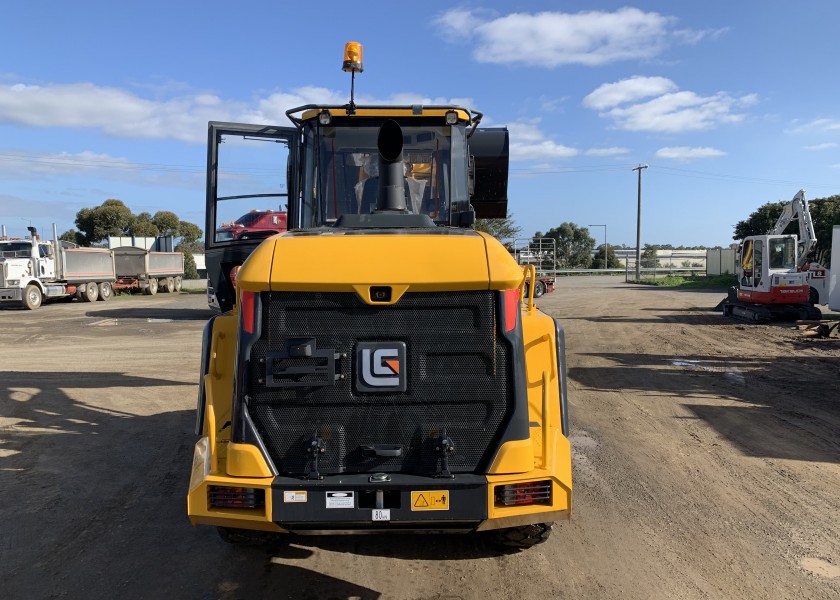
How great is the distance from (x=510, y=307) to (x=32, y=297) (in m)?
26.1

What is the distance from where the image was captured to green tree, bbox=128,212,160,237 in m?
51.7

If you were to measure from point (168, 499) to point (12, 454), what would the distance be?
2365 mm

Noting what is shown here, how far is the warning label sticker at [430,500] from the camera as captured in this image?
3121 millimetres

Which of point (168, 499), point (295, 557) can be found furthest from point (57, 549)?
point (295, 557)

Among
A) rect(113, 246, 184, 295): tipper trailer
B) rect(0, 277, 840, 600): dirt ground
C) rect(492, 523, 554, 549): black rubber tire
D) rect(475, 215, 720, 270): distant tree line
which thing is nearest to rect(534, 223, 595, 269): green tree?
rect(475, 215, 720, 270): distant tree line

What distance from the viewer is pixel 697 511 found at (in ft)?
15.3

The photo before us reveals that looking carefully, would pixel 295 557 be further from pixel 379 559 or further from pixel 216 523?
pixel 216 523

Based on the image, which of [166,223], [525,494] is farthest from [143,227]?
[525,494]

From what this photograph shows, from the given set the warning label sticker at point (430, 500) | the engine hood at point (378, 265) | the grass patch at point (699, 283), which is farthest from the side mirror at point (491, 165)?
the grass patch at point (699, 283)

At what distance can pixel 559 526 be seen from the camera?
14.5 feet

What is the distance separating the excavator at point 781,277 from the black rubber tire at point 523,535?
1691 cm

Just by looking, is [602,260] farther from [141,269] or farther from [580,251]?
[141,269]

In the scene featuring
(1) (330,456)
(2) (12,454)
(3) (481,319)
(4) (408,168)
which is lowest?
(2) (12,454)

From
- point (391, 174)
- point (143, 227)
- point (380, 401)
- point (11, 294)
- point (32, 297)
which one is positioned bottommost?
point (32, 297)
